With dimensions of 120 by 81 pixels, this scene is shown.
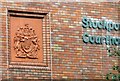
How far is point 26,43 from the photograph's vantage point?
16.7m

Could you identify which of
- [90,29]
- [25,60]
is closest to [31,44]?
[25,60]

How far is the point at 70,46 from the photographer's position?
56.4ft

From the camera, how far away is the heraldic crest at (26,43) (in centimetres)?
1664

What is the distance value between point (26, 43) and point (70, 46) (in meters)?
1.38

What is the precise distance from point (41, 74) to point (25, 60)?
0.62 metres

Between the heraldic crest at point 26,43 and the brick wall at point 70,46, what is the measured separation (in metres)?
0.36

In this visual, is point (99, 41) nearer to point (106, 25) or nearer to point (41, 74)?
point (106, 25)

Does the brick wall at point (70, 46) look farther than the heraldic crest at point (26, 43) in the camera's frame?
Yes

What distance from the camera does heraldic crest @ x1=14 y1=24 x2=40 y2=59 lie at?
16641mm

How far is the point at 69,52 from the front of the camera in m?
17.2

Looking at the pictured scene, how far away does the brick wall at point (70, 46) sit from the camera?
1677cm

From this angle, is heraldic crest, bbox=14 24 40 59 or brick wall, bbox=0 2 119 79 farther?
brick wall, bbox=0 2 119 79

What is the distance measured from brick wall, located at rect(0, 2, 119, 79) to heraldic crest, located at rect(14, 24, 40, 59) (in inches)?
14.1

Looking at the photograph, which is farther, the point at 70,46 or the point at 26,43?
the point at 70,46
